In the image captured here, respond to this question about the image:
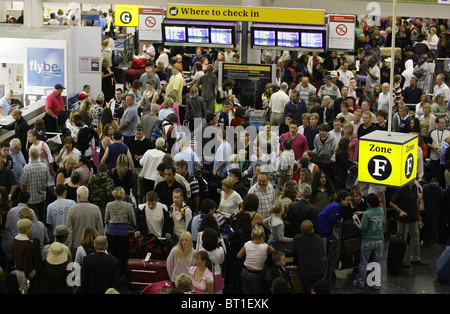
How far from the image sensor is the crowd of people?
899cm

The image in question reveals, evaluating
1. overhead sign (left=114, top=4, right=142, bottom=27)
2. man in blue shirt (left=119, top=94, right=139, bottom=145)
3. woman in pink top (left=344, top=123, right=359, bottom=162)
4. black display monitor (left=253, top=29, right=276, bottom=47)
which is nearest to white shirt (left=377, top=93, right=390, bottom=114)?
black display monitor (left=253, top=29, right=276, bottom=47)

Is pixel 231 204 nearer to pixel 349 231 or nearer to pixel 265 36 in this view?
Answer: pixel 349 231

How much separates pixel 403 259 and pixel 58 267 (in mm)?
4932

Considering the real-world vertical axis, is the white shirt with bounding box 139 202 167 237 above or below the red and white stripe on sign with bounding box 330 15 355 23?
below

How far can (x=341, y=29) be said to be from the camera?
17.0m

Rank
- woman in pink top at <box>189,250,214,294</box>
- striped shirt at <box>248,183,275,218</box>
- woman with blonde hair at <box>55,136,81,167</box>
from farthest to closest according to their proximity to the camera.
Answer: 1. woman with blonde hair at <box>55,136,81,167</box>
2. striped shirt at <box>248,183,275,218</box>
3. woman in pink top at <box>189,250,214,294</box>

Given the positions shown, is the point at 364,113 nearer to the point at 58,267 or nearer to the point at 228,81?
the point at 228,81

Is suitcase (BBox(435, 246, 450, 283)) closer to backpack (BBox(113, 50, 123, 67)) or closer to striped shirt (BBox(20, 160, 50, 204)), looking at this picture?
striped shirt (BBox(20, 160, 50, 204))

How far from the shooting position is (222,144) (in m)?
12.0

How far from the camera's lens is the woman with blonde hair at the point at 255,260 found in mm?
8953

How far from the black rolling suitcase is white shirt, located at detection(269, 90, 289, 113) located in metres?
5.00

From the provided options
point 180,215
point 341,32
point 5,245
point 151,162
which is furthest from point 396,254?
point 341,32

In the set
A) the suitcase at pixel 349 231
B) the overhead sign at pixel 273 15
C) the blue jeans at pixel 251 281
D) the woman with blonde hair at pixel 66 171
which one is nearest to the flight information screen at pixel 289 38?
the overhead sign at pixel 273 15

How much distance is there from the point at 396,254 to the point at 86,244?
4.19 meters
